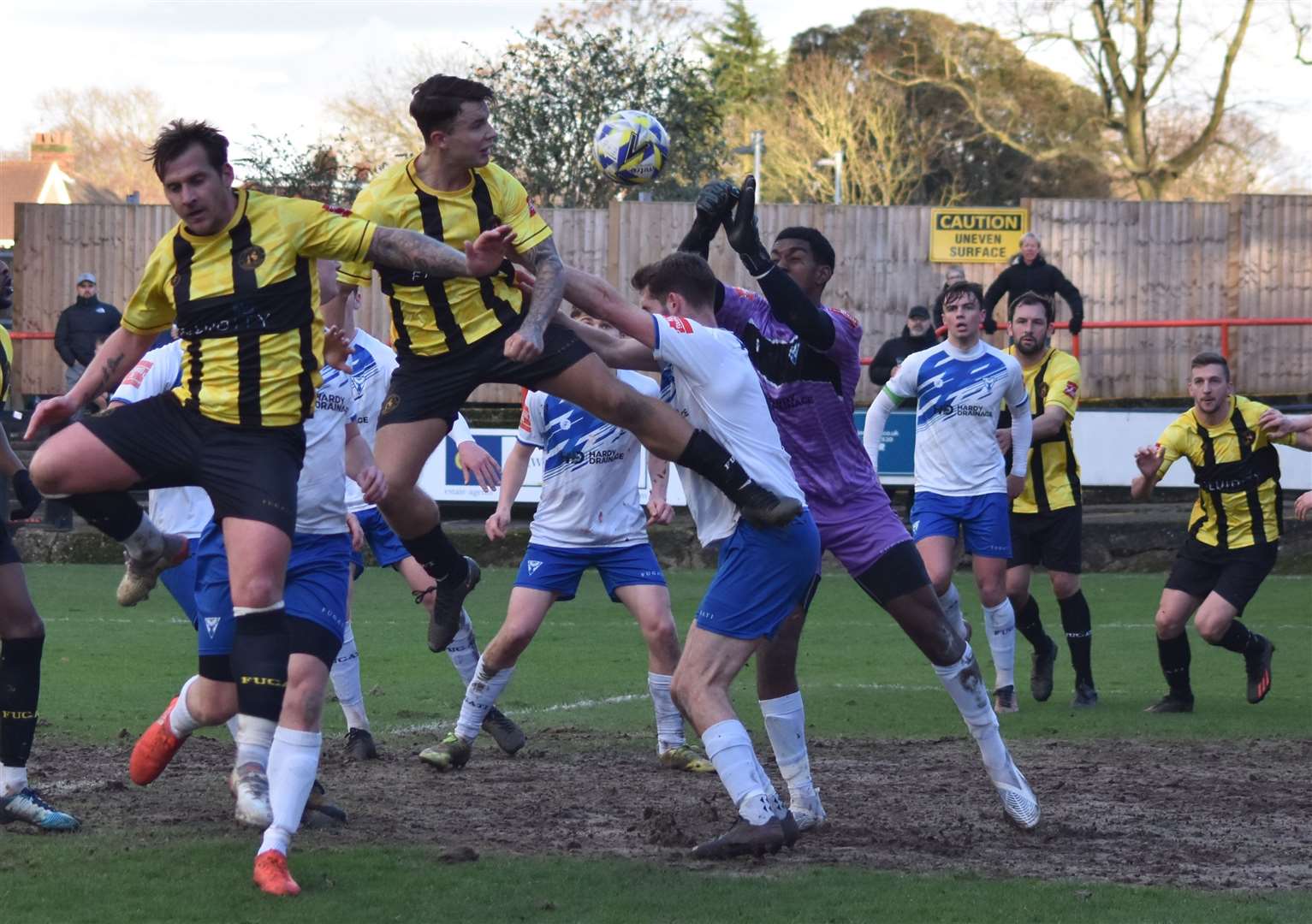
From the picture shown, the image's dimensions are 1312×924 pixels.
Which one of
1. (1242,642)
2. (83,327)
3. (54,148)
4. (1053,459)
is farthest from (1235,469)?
(54,148)

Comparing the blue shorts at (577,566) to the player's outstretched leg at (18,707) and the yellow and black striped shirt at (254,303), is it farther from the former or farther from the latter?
the yellow and black striped shirt at (254,303)

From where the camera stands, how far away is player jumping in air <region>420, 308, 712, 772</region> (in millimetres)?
8188

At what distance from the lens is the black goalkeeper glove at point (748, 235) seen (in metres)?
6.45

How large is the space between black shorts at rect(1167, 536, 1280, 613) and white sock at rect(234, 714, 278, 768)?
6.10 m

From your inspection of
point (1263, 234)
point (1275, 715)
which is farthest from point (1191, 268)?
point (1275, 715)

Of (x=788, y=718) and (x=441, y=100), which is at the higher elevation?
(x=441, y=100)

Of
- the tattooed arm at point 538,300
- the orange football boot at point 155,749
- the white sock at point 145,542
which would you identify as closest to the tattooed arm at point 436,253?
the tattooed arm at point 538,300

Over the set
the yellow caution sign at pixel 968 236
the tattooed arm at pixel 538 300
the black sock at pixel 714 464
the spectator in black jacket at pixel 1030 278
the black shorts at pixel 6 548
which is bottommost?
the black shorts at pixel 6 548

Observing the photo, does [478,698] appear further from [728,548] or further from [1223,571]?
[1223,571]

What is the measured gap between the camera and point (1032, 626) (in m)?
10.7

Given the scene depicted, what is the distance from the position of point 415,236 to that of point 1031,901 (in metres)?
3.03

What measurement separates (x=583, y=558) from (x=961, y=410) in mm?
2823

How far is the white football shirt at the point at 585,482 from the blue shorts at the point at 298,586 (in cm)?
186

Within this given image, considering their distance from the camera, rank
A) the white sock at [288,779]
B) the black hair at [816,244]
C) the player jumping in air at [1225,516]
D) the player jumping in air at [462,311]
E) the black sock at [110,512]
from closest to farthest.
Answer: the white sock at [288,779] → the black sock at [110,512] → the player jumping in air at [462,311] → the black hair at [816,244] → the player jumping in air at [1225,516]
